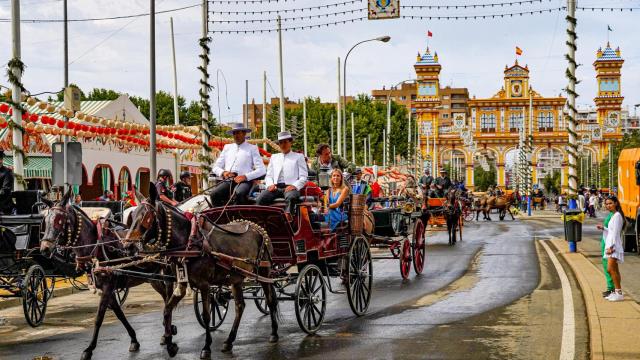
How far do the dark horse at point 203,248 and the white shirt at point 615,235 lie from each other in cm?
565

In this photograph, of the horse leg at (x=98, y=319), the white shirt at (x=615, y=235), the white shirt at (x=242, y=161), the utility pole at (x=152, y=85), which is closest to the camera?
the horse leg at (x=98, y=319)

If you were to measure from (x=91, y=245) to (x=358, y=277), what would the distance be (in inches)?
157

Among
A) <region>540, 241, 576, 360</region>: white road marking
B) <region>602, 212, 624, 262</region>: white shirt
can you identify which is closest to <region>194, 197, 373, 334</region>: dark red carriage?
<region>540, 241, 576, 360</region>: white road marking

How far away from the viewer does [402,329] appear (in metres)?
10.7

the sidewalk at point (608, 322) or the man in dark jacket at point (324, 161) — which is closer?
the sidewalk at point (608, 322)

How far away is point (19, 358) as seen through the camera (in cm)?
930

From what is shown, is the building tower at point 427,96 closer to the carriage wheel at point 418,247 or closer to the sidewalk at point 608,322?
the carriage wheel at point 418,247

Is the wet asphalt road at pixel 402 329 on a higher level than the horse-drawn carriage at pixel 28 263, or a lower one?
lower

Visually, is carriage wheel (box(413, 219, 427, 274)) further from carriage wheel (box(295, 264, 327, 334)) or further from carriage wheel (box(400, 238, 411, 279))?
carriage wheel (box(295, 264, 327, 334))

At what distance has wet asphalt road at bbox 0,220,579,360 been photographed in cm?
930

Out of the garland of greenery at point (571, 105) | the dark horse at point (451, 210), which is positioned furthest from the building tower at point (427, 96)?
the garland of greenery at point (571, 105)

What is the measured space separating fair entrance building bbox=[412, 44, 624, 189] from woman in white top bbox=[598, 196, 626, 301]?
9353 centimetres

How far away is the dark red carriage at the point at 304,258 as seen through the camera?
10359 millimetres

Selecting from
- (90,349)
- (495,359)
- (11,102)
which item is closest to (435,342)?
(495,359)
